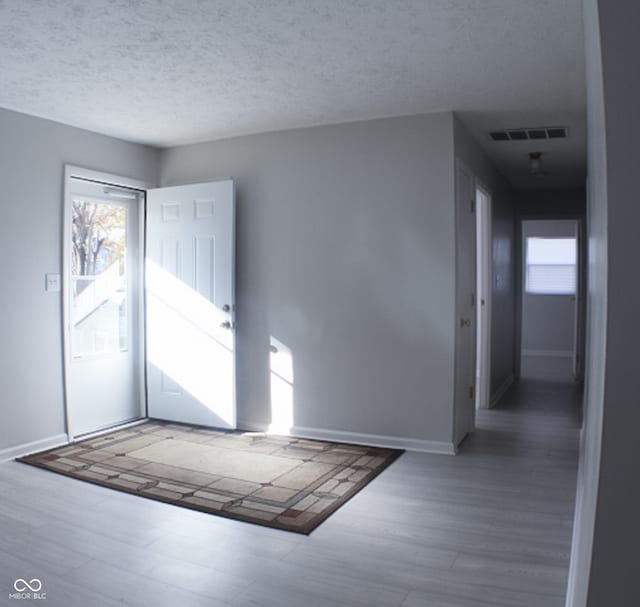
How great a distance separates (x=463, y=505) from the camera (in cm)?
332

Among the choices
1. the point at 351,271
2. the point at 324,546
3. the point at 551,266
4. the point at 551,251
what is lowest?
the point at 324,546

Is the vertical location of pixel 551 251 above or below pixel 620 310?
above

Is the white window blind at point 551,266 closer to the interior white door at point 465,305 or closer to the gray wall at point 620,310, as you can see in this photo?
the interior white door at point 465,305

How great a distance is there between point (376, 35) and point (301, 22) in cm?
41

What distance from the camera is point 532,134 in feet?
16.2

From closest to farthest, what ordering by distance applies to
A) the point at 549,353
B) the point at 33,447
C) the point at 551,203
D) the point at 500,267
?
1. the point at 33,447
2. the point at 500,267
3. the point at 551,203
4. the point at 549,353

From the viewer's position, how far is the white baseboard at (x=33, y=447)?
13.4ft

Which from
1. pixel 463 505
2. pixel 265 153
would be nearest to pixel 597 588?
pixel 463 505

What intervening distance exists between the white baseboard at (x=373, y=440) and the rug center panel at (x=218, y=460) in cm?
55

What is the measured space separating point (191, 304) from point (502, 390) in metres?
3.75

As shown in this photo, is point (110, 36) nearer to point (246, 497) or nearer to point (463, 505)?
point (246, 497)

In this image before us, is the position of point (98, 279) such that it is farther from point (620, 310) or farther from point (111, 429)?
point (620, 310)

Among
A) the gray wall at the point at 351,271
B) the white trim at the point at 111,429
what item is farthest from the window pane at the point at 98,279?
the gray wall at the point at 351,271

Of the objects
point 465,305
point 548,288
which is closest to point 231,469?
point 465,305
